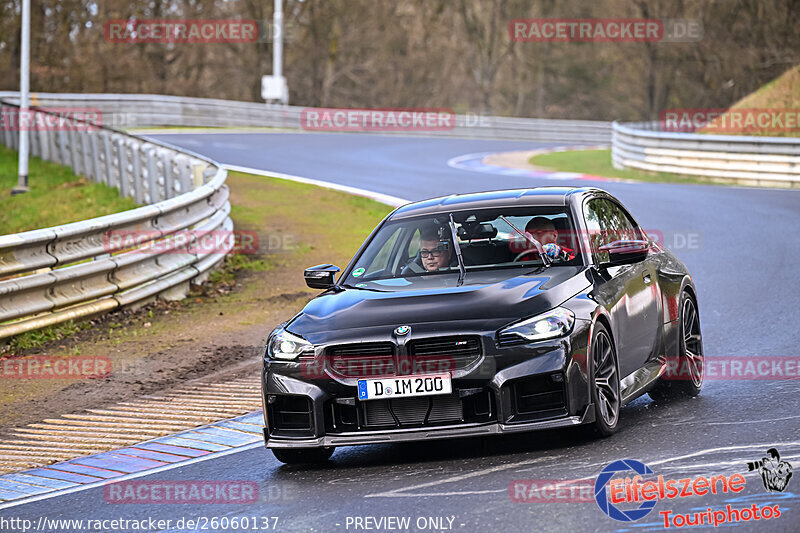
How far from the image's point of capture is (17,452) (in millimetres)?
8102

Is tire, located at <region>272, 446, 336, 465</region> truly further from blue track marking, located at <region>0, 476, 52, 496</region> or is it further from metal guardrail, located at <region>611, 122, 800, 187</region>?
metal guardrail, located at <region>611, 122, 800, 187</region>

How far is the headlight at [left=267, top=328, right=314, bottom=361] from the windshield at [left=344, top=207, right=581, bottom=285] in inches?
35.5

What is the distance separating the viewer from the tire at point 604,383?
279 inches

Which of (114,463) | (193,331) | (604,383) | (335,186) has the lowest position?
(335,186)

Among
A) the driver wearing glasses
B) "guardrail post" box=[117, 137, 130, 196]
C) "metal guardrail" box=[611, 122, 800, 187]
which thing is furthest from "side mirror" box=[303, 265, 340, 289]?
"metal guardrail" box=[611, 122, 800, 187]

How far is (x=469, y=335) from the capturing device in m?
6.83

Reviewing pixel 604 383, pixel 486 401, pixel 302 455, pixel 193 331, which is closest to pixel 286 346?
pixel 302 455

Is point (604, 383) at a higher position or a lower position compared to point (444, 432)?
higher

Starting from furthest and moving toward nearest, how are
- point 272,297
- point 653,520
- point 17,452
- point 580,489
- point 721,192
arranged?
point 721,192 < point 272,297 < point 17,452 < point 580,489 < point 653,520

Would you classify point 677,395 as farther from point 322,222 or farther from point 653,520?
point 322,222

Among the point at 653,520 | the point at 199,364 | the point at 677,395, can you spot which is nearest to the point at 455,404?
the point at 653,520

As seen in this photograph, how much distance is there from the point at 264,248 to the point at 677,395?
370 inches

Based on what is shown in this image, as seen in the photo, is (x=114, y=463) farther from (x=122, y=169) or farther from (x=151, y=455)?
(x=122, y=169)

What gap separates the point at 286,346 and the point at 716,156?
23.4m
